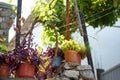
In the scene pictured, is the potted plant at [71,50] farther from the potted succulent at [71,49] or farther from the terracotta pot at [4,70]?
the terracotta pot at [4,70]

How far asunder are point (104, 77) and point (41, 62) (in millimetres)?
3560

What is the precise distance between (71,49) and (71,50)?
30mm

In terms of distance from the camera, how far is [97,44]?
8.73 m

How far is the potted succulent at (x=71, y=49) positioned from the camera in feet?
14.3

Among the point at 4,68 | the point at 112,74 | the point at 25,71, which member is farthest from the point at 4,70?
the point at 112,74

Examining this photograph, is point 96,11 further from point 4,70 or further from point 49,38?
point 4,70

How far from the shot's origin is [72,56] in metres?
4.38

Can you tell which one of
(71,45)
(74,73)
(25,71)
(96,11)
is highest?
(96,11)

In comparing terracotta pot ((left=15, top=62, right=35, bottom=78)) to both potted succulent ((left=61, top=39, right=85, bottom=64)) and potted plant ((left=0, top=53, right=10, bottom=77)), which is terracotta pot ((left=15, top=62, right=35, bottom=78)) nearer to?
potted plant ((left=0, top=53, right=10, bottom=77))

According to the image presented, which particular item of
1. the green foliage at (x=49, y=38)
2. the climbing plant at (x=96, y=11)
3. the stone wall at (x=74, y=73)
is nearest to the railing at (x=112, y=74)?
the climbing plant at (x=96, y=11)

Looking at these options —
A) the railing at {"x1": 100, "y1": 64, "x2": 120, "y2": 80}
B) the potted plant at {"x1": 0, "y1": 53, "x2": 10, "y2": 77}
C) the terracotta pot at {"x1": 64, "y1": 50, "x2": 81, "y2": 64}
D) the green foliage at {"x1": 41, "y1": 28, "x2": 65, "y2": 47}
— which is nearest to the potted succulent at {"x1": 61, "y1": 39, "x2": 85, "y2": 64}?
the terracotta pot at {"x1": 64, "y1": 50, "x2": 81, "y2": 64}

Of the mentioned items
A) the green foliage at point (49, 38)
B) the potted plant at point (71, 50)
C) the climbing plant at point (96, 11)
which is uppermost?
the climbing plant at point (96, 11)

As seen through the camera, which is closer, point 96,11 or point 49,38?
point 49,38

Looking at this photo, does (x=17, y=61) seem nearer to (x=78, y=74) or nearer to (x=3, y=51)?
(x=3, y=51)
